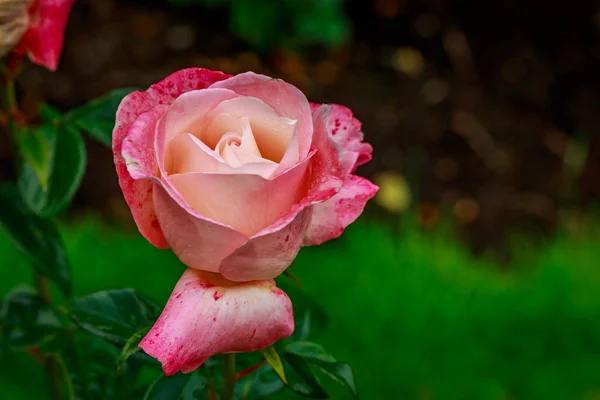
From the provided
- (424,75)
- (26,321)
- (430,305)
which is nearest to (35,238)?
(26,321)

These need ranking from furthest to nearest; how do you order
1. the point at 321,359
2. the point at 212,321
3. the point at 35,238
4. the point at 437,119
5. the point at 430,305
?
the point at 437,119, the point at 430,305, the point at 35,238, the point at 321,359, the point at 212,321

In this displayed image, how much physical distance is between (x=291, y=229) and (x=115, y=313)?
18cm

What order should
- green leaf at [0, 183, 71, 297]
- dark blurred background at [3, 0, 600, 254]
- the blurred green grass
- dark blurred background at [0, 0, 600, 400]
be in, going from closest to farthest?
green leaf at [0, 183, 71, 297], the blurred green grass, dark blurred background at [0, 0, 600, 400], dark blurred background at [3, 0, 600, 254]

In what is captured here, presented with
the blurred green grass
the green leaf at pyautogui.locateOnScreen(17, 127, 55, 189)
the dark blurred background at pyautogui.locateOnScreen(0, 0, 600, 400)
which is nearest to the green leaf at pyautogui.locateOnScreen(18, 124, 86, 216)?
the green leaf at pyautogui.locateOnScreen(17, 127, 55, 189)

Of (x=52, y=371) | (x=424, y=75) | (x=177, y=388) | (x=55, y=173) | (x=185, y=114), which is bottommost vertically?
(x=424, y=75)

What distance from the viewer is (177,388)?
0.58 meters

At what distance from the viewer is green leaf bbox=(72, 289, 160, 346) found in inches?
21.4

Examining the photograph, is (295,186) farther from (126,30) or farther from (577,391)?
(126,30)

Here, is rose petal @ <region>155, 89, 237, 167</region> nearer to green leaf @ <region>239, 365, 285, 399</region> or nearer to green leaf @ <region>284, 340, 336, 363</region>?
green leaf @ <region>284, 340, 336, 363</region>

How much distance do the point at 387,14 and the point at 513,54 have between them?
489 mm

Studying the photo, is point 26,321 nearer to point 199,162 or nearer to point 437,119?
point 199,162

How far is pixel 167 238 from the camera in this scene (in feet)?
1.56

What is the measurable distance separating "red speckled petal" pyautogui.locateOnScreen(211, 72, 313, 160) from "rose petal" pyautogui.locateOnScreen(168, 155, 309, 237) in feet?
0.07

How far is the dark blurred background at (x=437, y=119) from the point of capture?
77.2 inches
